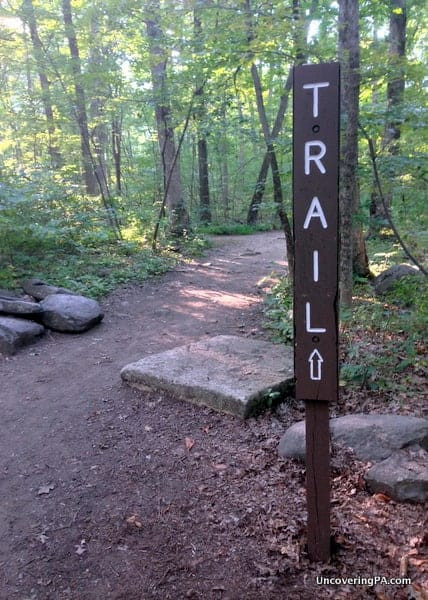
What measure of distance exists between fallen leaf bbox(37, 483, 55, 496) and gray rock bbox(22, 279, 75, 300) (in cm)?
513

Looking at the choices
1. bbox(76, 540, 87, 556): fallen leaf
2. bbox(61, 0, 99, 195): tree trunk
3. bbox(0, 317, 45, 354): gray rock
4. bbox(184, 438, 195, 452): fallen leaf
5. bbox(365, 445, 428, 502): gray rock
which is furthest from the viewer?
bbox(61, 0, 99, 195): tree trunk

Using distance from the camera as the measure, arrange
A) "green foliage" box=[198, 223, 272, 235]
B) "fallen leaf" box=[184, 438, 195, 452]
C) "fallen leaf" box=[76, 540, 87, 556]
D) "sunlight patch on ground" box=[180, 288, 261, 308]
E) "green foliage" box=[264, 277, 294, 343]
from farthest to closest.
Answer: "green foliage" box=[198, 223, 272, 235], "sunlight patch on ground" box=[180, 288, 261, 308], "green foliage" box=[264, 277, 294, 343], "fallen leaf" box=[184, 438, 195, 452], "fallen leaf" box=[76, 540, 87, 556]

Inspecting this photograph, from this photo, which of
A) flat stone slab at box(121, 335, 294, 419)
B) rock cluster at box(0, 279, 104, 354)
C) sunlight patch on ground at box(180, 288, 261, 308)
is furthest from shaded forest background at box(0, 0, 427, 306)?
flat stone slab at box(121, 335, 294, 419)

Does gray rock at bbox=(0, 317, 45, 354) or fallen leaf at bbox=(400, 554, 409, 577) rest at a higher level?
gray rock at bbox=(0, 317, 45, 354)

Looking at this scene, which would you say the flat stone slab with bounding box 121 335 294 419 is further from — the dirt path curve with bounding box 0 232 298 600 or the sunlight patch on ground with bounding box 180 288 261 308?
the sunlight patch on ground with bounding box 180 288 261 308

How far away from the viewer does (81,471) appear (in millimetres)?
3781

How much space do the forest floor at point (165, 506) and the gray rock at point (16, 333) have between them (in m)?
1.06

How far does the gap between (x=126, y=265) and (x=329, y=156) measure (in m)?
9.70

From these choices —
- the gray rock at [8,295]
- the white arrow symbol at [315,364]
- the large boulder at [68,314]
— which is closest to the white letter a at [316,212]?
the white arrow symbol at [315,364]

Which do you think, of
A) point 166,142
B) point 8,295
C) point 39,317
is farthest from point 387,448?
point 166,142

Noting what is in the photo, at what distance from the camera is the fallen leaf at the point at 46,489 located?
352 cm

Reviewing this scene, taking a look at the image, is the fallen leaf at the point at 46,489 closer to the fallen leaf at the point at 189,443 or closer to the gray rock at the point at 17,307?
the fallen leaf at the point at 189,443

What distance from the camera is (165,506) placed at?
326cm

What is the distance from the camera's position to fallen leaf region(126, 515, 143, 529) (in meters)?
3.08
